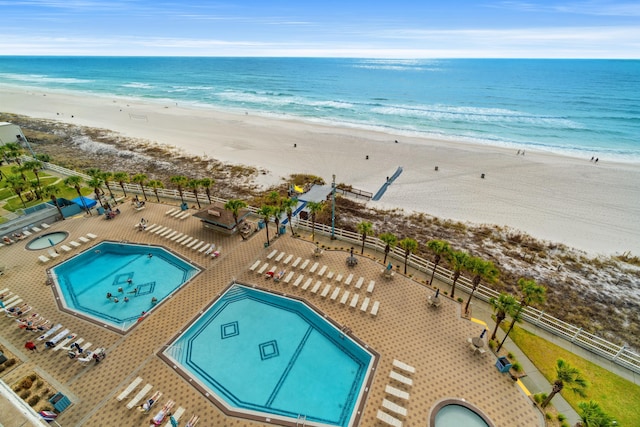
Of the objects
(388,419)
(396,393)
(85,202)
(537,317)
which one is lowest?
(388,419)

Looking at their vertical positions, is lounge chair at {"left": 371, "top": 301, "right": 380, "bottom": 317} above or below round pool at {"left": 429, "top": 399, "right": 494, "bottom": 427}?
above

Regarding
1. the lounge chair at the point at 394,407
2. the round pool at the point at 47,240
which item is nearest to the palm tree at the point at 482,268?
the lounge chair at the point at 394,407

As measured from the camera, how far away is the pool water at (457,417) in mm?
14297

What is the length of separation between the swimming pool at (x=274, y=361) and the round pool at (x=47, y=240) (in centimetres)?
1998

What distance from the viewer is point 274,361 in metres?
17.7

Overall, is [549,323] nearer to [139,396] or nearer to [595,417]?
[595,417]

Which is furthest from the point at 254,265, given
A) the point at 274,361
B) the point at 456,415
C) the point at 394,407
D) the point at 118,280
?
the point at 456,415

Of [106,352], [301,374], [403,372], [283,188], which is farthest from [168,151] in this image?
[403,372]

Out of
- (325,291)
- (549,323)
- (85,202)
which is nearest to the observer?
(549,323)

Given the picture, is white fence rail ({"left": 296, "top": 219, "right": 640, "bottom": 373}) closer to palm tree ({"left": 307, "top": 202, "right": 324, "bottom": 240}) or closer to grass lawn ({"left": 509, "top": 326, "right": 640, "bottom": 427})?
grass lawn ({"left": 509, "top": 326, "right": 640, "bottom": 427})

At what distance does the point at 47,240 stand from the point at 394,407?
1377 inches

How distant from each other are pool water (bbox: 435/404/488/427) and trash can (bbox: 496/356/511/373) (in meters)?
3.53

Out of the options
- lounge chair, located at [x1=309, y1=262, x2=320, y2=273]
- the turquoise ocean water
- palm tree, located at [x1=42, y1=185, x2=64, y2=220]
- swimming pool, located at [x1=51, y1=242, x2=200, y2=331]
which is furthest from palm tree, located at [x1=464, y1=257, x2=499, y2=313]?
the turquoise ocean water

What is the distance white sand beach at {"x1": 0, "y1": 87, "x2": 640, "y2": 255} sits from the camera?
35.1m
